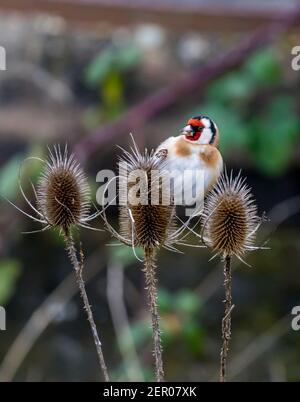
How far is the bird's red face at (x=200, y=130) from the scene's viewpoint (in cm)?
73

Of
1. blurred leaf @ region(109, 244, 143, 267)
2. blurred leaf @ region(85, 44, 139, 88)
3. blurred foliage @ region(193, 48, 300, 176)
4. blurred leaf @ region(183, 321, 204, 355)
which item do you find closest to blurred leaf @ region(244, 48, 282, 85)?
blurred foliage @ region(193, 48, 300, 176)

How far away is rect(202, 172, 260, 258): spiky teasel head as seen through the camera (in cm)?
81

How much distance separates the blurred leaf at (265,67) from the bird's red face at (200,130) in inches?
63.2

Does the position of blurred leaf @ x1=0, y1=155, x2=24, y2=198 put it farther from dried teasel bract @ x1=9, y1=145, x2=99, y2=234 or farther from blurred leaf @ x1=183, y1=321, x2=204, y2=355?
dried teasel bract @ x1=9, y1=145, x2=99, y2=234

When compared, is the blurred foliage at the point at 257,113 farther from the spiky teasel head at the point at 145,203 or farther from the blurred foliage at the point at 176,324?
the spiky teasel head at the point at 145,203

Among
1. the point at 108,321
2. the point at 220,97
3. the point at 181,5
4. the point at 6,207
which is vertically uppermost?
the point at 181,5

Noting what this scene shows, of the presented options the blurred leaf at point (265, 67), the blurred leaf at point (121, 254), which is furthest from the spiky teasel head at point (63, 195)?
the blurred leaf at point (265, 67)

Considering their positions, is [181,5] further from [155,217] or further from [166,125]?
[155,217]

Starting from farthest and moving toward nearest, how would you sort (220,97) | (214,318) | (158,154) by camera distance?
(214,318) → (220,97) → (158,154)

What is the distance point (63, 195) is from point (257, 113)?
1.64 meters

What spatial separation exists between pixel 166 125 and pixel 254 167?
30cm

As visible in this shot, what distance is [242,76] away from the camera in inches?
93.3

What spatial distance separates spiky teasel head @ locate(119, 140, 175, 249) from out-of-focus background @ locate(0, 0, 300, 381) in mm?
1165
